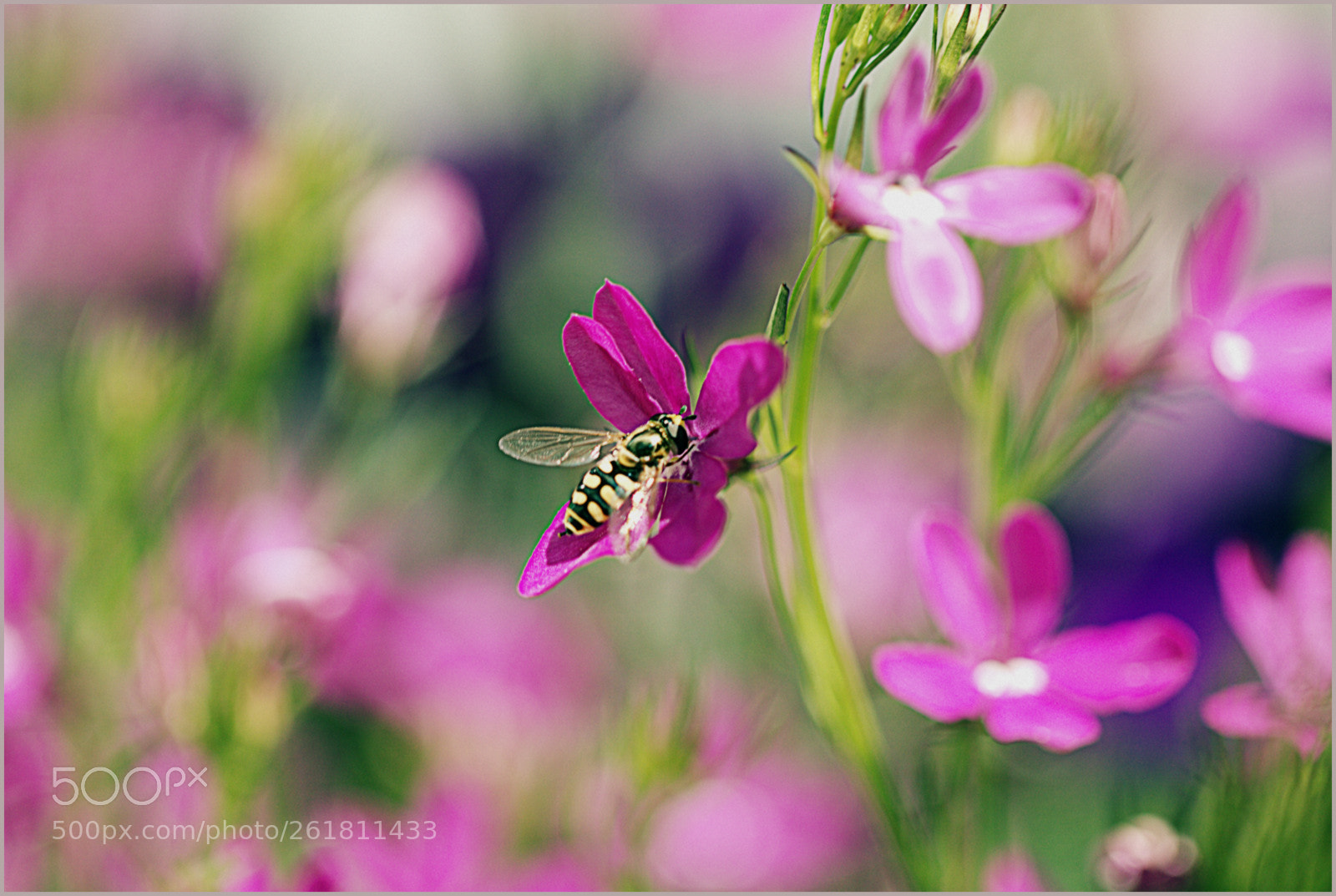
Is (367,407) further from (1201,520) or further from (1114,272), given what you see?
(1201,520)

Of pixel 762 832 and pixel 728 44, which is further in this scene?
pixel 728 44

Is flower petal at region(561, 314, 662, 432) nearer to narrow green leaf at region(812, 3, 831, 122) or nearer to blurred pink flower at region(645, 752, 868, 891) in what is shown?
narrow green leaf at region(812, 3, 831, 122)

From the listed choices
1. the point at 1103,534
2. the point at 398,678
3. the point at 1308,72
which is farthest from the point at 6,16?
the point at 1308,72

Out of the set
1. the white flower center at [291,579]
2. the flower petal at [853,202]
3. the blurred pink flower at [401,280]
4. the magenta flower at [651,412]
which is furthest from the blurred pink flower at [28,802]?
the flower petal at [853,202]

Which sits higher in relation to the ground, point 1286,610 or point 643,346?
point 643,346

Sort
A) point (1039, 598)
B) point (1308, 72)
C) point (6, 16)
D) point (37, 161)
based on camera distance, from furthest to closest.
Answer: point (1308, 72)
point (37, 161)
point (6, 16)
point (1039, 598)

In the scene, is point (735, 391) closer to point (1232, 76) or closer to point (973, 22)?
point (973, 22)

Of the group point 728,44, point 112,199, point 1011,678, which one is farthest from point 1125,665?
point 112,199
